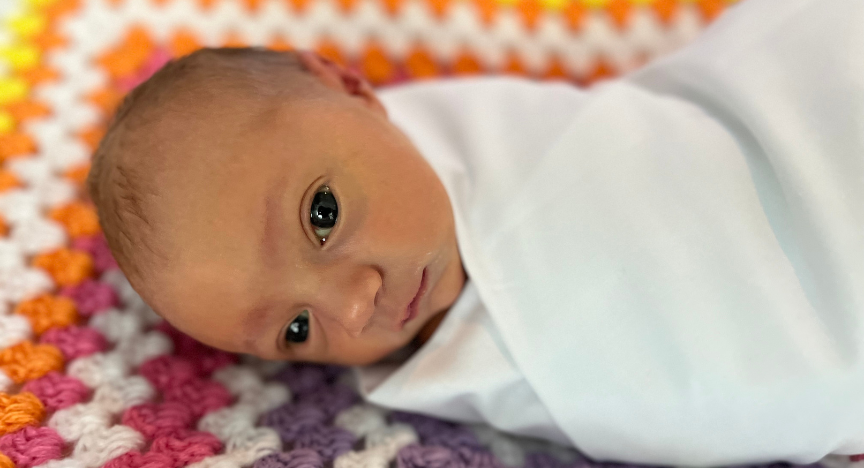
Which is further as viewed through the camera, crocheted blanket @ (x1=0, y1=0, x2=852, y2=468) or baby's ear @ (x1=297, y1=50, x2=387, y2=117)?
baby's ear @ (x1=297, y1=50, x2=387, y2=117)

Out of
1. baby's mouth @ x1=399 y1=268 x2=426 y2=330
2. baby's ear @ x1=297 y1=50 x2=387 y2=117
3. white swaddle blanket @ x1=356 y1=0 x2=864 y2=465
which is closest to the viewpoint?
white swaddle blanket @ x1=356 y1=0 x2=864 y2=465

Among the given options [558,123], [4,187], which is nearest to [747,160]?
[558,123]

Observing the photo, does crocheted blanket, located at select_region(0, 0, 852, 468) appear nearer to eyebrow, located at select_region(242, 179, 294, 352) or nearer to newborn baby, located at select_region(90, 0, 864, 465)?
newborn baby, located at select_region(90, 0, 864, 465)

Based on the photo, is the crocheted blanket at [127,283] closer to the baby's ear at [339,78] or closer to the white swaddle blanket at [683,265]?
the white swaddle blanket at [683,265]

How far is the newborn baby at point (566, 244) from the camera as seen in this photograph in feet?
2.29

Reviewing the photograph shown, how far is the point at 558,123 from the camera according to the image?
0.92 m

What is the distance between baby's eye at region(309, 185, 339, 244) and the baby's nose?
65 mm

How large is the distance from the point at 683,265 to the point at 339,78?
58 cm

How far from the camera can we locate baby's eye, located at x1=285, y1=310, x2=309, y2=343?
0.86 metres

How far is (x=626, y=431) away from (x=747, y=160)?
1.24 ft

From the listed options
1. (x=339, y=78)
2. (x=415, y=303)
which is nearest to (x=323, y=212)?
(x=415, y=303)

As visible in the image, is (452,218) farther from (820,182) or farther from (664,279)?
(820,182)

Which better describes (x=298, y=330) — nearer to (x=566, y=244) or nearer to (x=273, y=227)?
(x=273, y=227)

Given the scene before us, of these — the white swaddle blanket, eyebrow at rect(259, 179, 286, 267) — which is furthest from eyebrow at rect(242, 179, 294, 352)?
the white swaddle blanket
